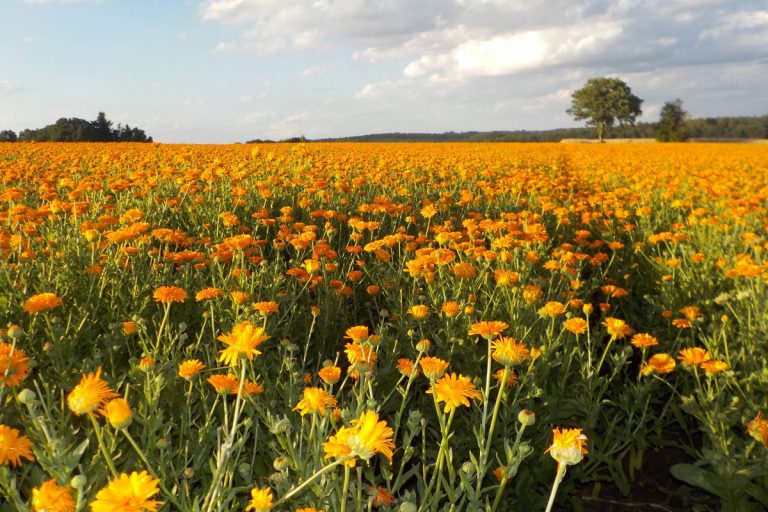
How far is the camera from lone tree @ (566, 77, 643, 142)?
60844mm

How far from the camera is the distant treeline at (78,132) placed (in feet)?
99.5

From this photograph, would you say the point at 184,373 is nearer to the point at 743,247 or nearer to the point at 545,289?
the point at 545,289

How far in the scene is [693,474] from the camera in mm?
2467

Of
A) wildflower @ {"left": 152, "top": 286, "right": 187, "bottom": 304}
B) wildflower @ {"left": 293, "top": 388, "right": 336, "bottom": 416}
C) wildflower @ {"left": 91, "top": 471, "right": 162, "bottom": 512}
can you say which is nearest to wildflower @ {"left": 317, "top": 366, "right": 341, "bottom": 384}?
wildflower @ {"left": 293, "top": 388, "right": 336, "bottom": 416}

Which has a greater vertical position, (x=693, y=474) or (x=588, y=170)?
(x=588, y=170)

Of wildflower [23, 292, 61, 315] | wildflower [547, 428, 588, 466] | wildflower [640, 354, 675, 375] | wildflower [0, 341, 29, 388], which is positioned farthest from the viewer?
wildflower [640, 354, 675, 375]

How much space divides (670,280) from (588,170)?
26.4ft

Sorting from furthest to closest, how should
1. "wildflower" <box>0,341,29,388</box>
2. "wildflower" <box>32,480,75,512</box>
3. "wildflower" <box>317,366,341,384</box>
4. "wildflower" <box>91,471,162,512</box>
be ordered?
"wildflower" <box>317,366,341,384</box>, "wildflower" <box>0,341,29,388</box>, "wildflower" <box>32,480,75,512</box>, "wildflower" <box>91,471,162,512</box>

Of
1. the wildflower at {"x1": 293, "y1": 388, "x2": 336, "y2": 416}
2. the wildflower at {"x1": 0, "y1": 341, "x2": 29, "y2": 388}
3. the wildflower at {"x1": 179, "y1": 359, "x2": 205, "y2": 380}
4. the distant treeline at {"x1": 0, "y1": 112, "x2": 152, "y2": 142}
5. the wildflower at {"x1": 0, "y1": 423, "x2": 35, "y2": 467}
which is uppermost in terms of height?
the distant treeline at {"x1": 0, "y1": 112, "x2": 152, "y2": 142}

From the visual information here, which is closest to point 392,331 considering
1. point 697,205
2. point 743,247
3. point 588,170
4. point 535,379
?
point 535,379

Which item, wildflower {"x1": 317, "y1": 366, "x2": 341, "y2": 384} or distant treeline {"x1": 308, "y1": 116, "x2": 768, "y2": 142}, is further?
distant treeline {"x1": 308, "y1": 116, "x2": 768, "y2": 142}

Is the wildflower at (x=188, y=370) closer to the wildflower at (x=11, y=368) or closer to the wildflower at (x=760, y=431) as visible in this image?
the wildflower at (x=11, y=368)

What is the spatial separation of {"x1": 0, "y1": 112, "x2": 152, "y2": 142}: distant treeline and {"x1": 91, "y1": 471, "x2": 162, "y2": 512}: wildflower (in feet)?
112

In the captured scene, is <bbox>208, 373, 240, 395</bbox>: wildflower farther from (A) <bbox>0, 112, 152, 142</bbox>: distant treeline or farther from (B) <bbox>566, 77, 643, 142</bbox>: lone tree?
(B) <bbox>566, 77, 643, 142</bbox>: lone tree
